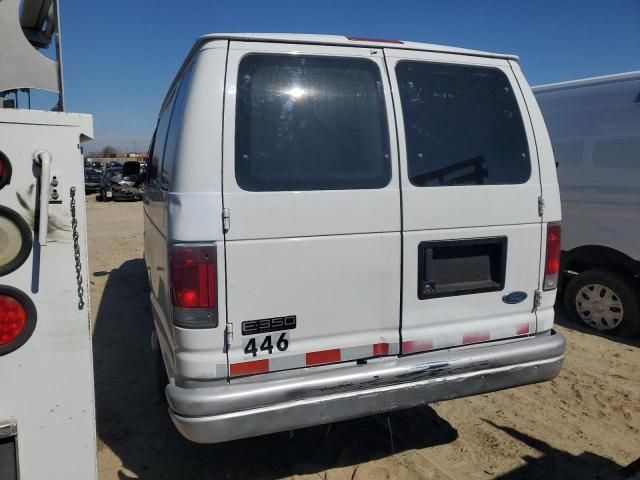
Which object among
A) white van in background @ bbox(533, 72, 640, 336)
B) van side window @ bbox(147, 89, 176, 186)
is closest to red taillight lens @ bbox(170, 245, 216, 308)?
van side window @ bbox(147, 89, 176, 186)

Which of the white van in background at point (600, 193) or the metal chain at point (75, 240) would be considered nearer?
the metal chain at point (75, 240)

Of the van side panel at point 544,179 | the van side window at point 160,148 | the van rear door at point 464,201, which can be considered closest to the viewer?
the van rear door at point 464,201

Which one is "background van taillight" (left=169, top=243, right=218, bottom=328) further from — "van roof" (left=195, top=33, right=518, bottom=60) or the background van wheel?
the background van wheel

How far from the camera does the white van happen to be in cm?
233

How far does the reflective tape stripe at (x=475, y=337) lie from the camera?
2.81 meters

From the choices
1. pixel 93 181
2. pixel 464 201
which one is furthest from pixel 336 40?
pixel 93 181

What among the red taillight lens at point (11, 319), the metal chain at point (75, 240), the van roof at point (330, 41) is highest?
the van roof at point (330, 41)

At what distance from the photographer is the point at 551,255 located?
2980 millimetres

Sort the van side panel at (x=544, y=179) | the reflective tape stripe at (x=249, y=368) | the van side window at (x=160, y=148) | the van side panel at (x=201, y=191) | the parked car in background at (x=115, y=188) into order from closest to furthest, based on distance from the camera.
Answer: the van side panel at (x=201, y=191) → the reflective tape stripe at (x=249, y=368) → the van side panel at (x=544, y=179) → the van side window at (x=160, y=148) → the parked car in background at (x=115, y=188)

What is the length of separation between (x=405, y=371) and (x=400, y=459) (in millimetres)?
813

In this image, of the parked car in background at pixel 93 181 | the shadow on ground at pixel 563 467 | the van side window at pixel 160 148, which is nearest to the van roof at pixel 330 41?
the van side window at pixel 160 148

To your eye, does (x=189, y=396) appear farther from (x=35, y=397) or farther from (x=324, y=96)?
(x=324, y=96)

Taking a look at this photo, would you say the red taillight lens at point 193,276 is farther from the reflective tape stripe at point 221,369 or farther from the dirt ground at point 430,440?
the dirt ground at point 430,440

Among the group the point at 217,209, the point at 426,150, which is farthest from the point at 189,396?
the point at 426,150
